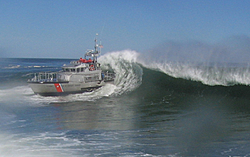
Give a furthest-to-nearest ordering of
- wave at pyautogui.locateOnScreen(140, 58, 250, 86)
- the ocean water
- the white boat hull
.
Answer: the white boat hull, wave at pyautogui.locateOnScreen(140, 58, 250, 86), the ocean water

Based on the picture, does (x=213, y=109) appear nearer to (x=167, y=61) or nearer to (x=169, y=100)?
(x=169, y=100)

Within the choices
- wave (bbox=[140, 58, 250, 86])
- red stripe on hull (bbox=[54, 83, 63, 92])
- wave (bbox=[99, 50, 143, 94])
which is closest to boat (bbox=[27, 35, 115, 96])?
red stripe on hull (bbox=[54, 83, 63, 92])

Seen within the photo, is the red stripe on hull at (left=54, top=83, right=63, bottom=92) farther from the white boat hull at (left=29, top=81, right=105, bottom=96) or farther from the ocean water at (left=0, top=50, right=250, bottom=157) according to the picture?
the ocean water at (left=0, top=50, right=250, bottom=157)

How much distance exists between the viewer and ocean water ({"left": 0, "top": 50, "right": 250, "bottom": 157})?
31.7ft

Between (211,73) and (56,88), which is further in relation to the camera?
(56,88)

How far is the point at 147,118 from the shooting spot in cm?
1424

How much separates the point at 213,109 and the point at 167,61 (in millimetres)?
11953

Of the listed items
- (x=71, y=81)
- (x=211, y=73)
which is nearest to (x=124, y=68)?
(x=71, y=81)

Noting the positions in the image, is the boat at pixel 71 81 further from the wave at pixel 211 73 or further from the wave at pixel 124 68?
the wave at pixel 211 73

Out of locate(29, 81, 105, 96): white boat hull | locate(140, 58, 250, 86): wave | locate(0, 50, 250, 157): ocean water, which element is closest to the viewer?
locate(0, 50, 250, 157): ocean water

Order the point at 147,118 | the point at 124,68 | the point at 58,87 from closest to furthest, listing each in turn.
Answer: the point at 147,118
the point at 58,87
the point at 124,68

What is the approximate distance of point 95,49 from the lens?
3119 centimetres

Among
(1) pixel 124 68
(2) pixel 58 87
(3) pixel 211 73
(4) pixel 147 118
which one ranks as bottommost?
(4) pixel 147 118

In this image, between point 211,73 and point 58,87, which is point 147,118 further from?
point 58,87
